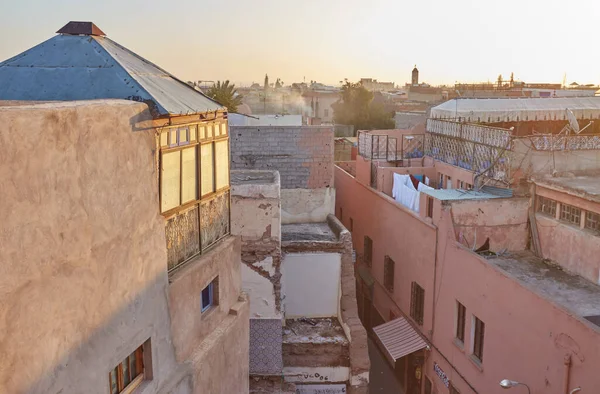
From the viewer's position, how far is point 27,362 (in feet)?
14.0

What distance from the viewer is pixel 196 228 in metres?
7.18

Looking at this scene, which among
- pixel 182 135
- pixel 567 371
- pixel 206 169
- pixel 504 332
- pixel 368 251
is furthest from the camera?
pixel 368 251

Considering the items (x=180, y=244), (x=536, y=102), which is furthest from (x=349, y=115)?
(x=180, y=244)

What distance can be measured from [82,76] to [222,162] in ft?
6.94

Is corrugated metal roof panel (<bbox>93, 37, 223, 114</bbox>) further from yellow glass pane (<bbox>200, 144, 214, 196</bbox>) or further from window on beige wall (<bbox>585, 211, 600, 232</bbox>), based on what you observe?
window on beige wall (<bbox>585, 211, 600, 232</bbox>)

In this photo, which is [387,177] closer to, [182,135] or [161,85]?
[161,85]

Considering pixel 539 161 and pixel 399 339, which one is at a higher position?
pixel 539 161

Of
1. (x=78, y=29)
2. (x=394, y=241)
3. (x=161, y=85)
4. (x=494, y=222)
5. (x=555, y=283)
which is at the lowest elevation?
(x=394, y=241)

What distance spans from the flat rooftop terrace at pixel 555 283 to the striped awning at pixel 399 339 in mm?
3113

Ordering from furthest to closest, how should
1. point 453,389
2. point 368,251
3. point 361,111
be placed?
point 361,111 → point 368,251 → point 453,389

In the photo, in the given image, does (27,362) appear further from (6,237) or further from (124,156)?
(124,156)

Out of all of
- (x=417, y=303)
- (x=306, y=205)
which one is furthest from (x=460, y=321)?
(x=306, y=205)

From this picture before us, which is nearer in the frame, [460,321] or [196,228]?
[196,228]

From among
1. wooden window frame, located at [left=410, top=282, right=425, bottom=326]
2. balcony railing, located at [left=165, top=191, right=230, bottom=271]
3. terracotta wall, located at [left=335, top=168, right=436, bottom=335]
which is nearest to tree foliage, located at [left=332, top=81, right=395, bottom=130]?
terracotta wall, located at [left=335, top=168, right=436, bottom=335]
